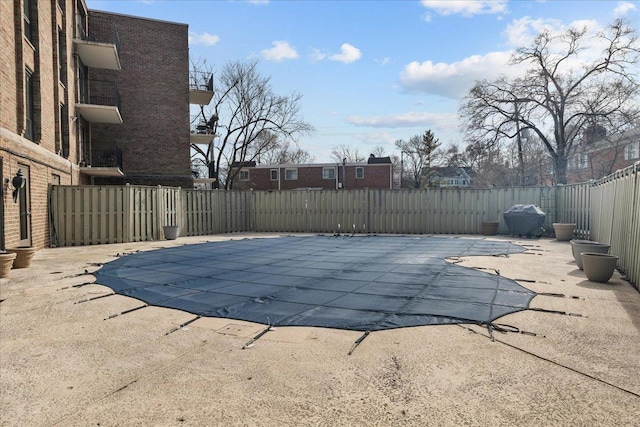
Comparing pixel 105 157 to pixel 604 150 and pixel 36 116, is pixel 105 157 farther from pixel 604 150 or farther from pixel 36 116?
pixel 604 150

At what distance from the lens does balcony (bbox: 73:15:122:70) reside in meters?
16.5

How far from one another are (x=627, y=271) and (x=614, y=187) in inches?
86.9

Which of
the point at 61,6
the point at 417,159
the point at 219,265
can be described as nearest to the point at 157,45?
the point at 61,6

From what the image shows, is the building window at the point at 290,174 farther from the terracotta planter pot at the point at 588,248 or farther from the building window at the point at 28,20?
the terracotta planter pot at the point at 588,248

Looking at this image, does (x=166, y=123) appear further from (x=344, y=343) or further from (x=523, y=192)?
(x=344, y=343)

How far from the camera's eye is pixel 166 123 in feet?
71.2

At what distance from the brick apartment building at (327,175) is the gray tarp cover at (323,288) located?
28790 mm

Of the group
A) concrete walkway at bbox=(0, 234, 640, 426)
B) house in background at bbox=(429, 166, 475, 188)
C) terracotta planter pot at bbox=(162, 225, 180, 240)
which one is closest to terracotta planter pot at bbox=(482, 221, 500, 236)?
concrete walkway at bbox=(0, 234, 640, 426)

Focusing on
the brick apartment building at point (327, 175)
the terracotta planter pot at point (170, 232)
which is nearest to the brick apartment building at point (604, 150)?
the brick apartment building at point (327, 175)

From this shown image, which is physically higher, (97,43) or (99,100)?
(97,43)

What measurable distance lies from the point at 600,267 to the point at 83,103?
1968cm

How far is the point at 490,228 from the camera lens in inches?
623

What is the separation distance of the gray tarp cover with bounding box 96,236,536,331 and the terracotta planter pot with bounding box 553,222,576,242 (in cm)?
482

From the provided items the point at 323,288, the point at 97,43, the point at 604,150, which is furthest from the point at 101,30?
the point at 604,150
